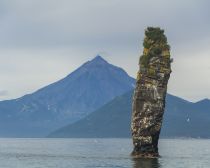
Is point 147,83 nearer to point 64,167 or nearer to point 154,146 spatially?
point 154,146

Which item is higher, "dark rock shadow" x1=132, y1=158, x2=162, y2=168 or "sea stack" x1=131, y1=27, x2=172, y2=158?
"sea stack" x1=131, y1=27, x2=172, y2=158

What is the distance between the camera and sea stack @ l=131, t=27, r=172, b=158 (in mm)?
146875

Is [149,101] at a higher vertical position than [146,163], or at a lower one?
higher

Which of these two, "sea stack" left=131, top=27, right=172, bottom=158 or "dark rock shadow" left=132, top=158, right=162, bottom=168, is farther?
"sea stack" left=131, top=27, right=172, bottom=158

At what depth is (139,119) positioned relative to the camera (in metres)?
148

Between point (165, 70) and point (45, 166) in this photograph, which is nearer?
point (45, 166)

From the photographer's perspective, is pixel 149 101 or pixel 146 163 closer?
pixel 146 163

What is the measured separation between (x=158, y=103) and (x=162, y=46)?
49.7ft

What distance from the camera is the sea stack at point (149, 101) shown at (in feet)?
482

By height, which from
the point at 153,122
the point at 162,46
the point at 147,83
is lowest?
the point at 153,122

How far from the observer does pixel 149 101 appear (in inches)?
5787

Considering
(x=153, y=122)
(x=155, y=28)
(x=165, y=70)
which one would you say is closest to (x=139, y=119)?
(x=153, y=122)

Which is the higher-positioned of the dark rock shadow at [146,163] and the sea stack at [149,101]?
the sea stack at [149,101]

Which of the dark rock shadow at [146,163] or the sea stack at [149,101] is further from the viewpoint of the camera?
the sea stack at [149,101]
